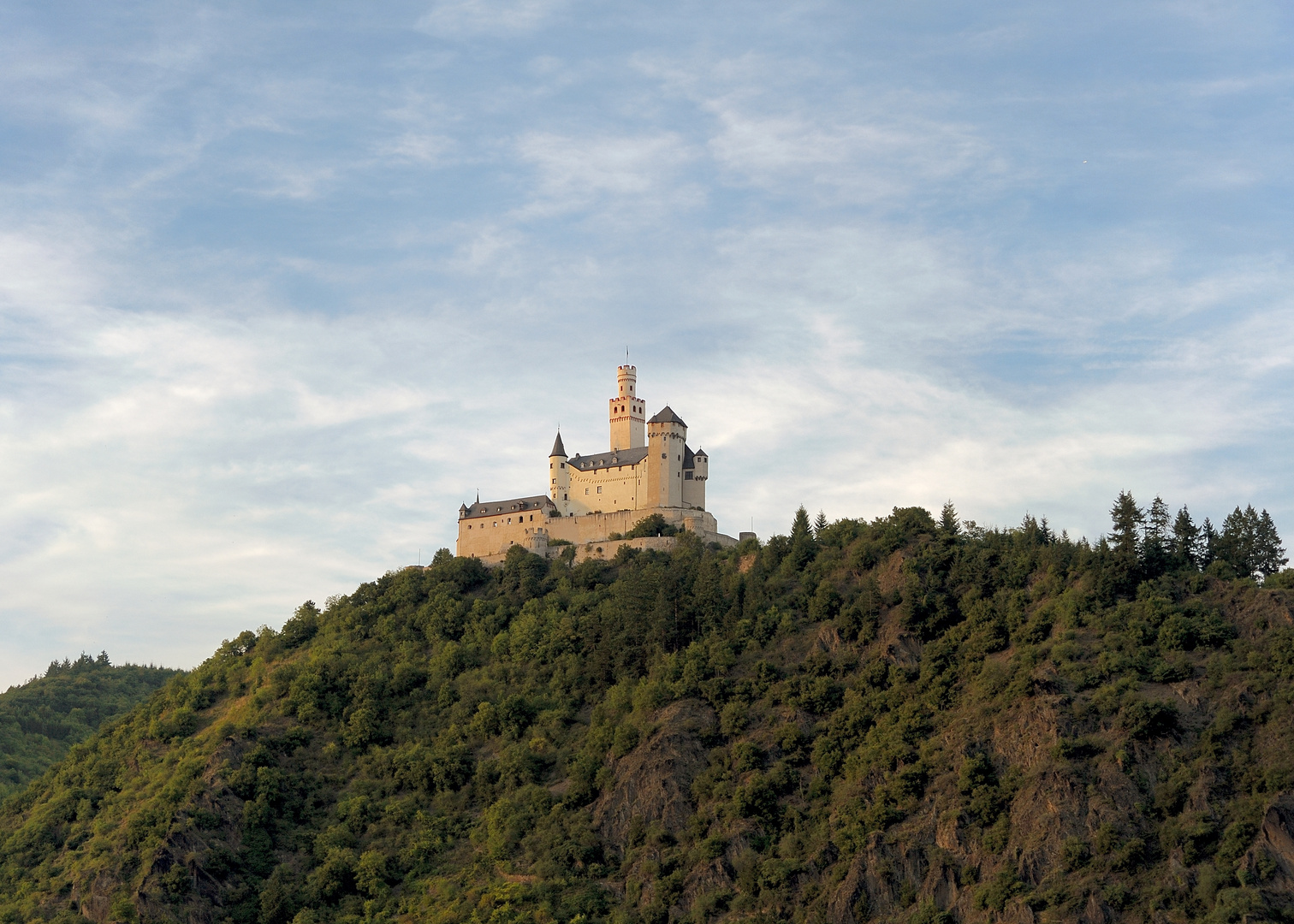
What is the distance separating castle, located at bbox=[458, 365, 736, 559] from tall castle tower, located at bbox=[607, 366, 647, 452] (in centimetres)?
7

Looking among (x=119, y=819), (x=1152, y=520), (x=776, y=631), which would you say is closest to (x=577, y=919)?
(x=776, y=631)

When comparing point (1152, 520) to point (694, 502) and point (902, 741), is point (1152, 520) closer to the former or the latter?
point (902, 741)

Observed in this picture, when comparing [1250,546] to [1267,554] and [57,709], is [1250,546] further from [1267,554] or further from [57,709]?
[57,709]

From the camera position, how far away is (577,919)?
90.1m

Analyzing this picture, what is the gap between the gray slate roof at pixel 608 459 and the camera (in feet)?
448

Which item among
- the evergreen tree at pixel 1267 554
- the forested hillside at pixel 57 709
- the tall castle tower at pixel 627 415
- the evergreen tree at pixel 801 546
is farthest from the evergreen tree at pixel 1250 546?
the forested hillside at pixel 57 709

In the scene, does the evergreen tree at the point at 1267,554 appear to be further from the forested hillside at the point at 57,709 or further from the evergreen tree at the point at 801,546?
the forested hillside at the point at 57,709

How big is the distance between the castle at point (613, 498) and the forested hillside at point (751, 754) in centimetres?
806

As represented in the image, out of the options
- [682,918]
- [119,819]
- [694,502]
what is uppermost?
[694,502]

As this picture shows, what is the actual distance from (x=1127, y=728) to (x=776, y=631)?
2807cm

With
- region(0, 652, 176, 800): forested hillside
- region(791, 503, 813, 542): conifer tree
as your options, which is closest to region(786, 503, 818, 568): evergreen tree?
region(791, 503, 813, 542): conifer tree

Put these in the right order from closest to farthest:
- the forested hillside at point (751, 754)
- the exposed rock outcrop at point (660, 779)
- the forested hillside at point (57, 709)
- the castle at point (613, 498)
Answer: the forested hillside at point (751, 754)
the exposed rock outcrop at point (660, 779)
the castle at point (613, 498)
the forested hillside at point (57, 709)

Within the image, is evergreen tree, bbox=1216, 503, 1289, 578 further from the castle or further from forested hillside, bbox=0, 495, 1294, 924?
the castle

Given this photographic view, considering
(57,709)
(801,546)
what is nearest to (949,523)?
(801,546)
